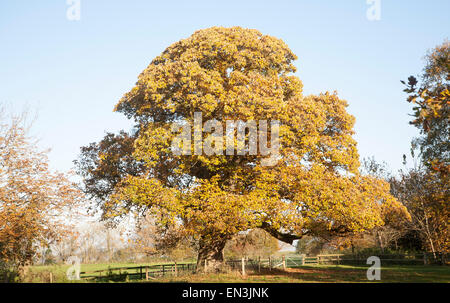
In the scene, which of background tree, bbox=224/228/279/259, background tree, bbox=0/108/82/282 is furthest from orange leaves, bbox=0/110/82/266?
background tree, bbox=224/228/279/259

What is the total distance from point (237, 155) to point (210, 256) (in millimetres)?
6189

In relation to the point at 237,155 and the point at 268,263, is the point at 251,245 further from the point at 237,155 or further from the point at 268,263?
the point at 237,155

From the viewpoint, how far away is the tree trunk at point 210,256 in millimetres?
19141

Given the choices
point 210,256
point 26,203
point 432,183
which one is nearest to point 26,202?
point 26,203

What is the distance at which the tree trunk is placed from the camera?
19141 mm

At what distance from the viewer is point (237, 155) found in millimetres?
17484

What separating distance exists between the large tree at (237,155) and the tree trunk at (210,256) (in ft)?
0.19

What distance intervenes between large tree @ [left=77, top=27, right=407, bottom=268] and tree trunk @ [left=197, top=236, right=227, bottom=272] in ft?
0.19

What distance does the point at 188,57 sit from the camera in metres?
17.4

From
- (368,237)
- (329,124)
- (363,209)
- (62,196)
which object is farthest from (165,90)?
(368,237)

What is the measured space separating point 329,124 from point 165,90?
30.9 ft

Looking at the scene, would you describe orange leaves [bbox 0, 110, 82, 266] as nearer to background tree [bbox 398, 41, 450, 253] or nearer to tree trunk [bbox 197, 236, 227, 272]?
tree trunk [bbox 197, 236, 227, 272]

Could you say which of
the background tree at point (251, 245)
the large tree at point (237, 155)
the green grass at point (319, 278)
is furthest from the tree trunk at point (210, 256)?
the background tree at point (251, 245)
